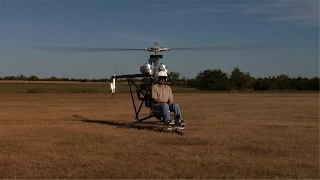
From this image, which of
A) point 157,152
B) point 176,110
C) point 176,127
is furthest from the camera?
point 176,110

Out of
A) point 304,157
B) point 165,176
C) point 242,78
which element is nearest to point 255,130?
point 304,157

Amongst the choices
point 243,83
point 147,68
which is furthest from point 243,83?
point 147,68

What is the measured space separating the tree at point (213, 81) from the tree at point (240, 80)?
328 centimetres

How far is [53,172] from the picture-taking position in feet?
25.4

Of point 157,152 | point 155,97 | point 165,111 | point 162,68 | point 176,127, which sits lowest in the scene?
point 157,152

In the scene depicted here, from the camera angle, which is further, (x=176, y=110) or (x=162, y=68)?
(x=162, y=68)

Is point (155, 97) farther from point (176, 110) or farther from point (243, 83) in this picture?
point (243, 83)

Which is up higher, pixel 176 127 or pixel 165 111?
pixel 165 111

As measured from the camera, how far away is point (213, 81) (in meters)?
98.4

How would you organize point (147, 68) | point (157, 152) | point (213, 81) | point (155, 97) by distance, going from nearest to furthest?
point (157, 152), point (155, 97), point (147, 68), point (213, 81)

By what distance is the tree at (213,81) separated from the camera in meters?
97.7

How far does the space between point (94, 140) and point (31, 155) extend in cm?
238

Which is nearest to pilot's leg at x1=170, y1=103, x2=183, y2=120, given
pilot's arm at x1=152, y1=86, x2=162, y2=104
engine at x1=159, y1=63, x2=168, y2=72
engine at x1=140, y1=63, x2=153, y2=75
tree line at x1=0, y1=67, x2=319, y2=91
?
pilot's arm at x1=152, y1=86, x2=162, y2=104

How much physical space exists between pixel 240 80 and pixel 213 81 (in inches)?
458
